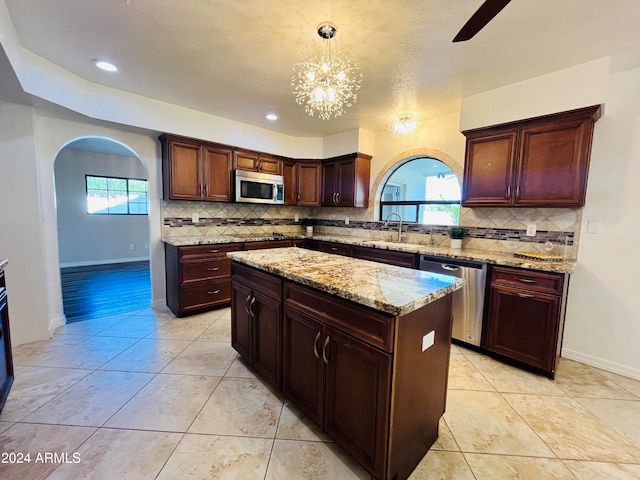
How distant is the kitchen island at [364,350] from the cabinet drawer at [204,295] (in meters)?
1.80

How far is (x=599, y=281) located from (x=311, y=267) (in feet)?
8.54

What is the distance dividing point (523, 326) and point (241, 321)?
238 cm

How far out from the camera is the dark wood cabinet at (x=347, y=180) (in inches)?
167

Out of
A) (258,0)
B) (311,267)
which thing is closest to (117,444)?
(311,267)

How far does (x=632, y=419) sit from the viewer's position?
5.99 ft

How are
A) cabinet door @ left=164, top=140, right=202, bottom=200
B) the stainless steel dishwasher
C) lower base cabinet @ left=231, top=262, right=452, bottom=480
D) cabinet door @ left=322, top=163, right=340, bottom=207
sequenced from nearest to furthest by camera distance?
lower base cabinet @ left=231, top=262, right=452, bottom=480, the stainless steel dishwasher, cabinet door @ left=164, top=140, right=202, bottom=200, cabinet door @ left=322, top=163, right=340, bottom=207

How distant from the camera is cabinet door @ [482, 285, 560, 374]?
224 centimetres

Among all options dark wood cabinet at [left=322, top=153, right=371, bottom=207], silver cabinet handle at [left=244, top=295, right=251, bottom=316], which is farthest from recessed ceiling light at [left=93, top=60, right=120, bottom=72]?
dark wood cabinet at [left=322, top=153, right=371, bottom=207]

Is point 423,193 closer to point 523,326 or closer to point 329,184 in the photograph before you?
point 329,184

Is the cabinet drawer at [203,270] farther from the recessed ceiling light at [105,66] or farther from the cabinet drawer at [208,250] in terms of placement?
the recessed ceiling light at [105,66]

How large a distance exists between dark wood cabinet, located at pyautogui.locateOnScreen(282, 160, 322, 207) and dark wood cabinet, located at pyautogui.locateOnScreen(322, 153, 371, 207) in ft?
0.49

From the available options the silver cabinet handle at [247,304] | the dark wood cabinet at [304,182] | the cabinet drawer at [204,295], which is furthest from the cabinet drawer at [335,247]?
the silver cabinet handle at [247,304]

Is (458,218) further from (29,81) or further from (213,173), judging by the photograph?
(29,81)

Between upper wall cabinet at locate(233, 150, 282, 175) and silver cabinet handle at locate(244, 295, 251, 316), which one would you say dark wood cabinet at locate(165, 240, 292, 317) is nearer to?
upper wall cabinet at locate(233, 150, 282, 175)
